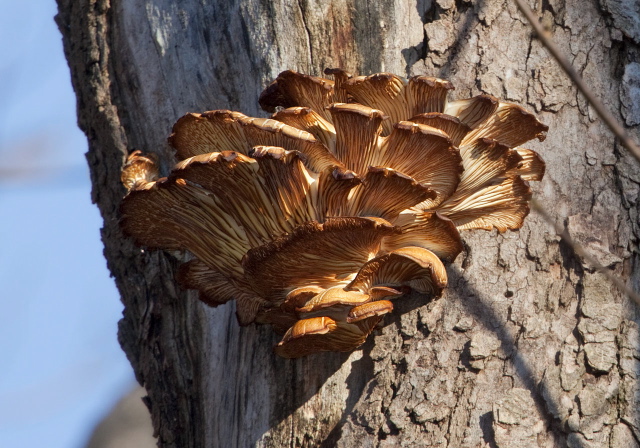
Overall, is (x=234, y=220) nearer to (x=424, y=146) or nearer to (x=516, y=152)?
(x=424, y=146)

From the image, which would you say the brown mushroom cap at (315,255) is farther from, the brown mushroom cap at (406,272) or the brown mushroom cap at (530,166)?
the brown mushroom cap at (530,166)

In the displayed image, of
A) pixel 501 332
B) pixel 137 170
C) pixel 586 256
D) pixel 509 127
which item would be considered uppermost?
pixel 137 170

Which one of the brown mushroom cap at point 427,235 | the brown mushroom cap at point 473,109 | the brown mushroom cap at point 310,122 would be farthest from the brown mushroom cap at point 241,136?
the brown mushroom cap at point 473,109

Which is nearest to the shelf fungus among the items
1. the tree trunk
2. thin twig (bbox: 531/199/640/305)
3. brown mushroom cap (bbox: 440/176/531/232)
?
brown mushroom cap (bbox: 440/176/531/232)

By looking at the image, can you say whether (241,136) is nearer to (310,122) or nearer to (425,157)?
(310,122)

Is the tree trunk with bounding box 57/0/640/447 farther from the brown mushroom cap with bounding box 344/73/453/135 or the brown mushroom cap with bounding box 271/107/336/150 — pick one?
the brown mushroom cap with bounding box 271/107/336/150

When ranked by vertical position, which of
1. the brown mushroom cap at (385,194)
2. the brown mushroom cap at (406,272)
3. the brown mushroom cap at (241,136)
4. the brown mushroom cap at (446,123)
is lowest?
the brown mushroom cap at (406,272)

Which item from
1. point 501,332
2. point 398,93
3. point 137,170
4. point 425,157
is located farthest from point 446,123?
point 137,170
